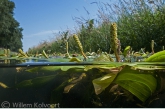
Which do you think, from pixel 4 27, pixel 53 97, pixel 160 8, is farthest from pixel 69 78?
pixel 4 27

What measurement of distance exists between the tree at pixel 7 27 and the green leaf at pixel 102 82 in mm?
31260

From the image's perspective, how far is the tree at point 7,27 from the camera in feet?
102

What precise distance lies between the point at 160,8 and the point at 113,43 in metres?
4.26

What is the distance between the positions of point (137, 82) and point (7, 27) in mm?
32589

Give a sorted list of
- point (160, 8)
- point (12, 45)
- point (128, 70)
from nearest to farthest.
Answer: point (128, 70), point (160, 8), point (12, 45)

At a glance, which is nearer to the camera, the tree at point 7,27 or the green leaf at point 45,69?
the green leaf at point 45,69

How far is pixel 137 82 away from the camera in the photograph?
1.07ft

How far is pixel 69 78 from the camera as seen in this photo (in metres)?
0.34

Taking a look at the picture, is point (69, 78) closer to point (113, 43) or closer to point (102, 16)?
point (113, 43)
